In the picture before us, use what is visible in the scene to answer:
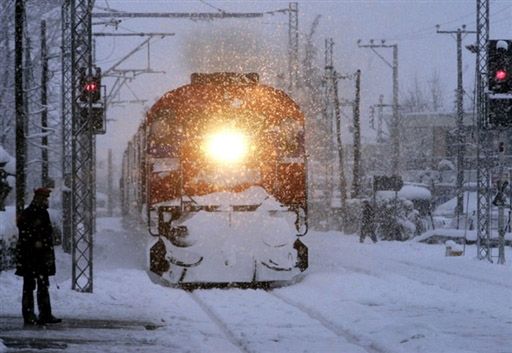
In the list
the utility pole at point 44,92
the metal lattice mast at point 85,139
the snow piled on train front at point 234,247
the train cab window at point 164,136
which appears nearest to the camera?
the metal lattice mast at point 85,139

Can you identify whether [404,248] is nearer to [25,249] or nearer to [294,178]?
[294,178]

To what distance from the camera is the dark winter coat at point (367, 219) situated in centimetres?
3362

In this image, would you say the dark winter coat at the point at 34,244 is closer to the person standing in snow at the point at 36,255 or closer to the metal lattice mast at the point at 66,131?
the person standing in snow at the point at 36,255

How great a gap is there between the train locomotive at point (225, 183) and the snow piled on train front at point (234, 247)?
2 cm

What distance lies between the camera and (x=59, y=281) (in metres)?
18.3

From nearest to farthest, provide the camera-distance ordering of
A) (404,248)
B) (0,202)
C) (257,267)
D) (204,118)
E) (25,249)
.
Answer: (25,249) < (257,267) < (204,118) < (0,202) < (404,248)

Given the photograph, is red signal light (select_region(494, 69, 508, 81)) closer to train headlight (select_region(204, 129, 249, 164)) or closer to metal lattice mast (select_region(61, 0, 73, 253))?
train headlight (select_region(204, 129, 249, 164))

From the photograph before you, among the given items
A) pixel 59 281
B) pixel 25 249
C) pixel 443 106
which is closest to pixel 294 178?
pixel 59 281

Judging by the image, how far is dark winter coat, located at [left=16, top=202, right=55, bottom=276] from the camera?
38.7 ft

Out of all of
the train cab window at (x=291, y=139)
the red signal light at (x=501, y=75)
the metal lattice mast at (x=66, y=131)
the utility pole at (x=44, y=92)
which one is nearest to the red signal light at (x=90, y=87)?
the train cab window at (x=291, y=139)

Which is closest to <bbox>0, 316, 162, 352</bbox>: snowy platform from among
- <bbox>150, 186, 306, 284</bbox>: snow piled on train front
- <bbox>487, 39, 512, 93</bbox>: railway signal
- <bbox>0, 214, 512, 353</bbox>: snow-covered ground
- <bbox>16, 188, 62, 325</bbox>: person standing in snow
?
<bbox>0, 214, 512, 353</bbox>: snow-covered ground

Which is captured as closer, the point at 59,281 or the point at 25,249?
the point at 25,249

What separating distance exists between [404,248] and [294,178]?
13.3 meters

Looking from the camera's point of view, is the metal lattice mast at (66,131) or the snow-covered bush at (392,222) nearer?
the metal lattice mast at (66,131)
